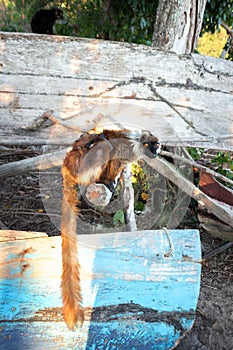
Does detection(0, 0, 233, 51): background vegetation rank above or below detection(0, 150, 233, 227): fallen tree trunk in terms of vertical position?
above

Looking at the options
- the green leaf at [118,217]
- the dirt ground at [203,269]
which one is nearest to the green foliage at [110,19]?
the dirt ground at [203,269]

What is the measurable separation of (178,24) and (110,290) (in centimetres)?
145

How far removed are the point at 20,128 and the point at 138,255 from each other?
0.71m

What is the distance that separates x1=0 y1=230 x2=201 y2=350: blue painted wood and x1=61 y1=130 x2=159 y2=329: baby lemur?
0.24 ft

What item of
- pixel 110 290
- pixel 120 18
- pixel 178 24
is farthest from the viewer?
pixel 120 18

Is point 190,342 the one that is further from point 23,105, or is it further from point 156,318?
point 23,105

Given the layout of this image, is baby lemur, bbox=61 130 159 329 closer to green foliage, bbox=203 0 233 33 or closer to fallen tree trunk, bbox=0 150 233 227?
fallen tree trunk, bbox=0 150 233 227

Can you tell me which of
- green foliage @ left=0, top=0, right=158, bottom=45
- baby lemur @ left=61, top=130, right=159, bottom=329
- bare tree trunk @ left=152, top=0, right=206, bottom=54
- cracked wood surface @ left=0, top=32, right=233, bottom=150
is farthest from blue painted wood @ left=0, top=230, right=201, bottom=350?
green foliage @ left=0, top=0, right=158, bottom=45

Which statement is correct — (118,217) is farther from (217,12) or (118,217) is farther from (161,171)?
(217,12)

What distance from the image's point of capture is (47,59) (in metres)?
1.54

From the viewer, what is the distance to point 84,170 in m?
1.26

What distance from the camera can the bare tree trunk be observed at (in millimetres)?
2080

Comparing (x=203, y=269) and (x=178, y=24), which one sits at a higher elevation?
(x=178, y=24)

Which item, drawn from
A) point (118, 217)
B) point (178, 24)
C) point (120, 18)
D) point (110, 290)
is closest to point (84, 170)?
point (110, 290)
